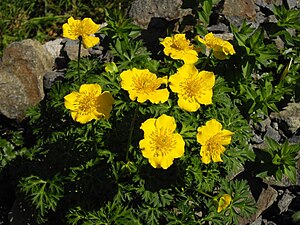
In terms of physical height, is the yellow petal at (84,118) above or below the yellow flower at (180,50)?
below

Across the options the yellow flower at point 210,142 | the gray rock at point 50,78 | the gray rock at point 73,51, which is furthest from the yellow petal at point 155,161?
the gray rock at point 73,51

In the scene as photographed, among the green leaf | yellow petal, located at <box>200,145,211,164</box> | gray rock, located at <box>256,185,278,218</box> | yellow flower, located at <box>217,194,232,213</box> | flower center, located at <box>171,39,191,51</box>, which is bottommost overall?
gray rock, located at <box>256,185,278,218</box>

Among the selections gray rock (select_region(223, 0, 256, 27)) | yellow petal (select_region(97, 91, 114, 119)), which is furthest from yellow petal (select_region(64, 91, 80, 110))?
gray rock (select_region(223, 0, 256, 27))

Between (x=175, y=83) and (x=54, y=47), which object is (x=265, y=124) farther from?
(x=54, y=47)

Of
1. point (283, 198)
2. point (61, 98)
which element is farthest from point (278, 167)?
point (61, 98)

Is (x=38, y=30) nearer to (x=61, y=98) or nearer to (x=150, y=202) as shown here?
(x=61, y=98)

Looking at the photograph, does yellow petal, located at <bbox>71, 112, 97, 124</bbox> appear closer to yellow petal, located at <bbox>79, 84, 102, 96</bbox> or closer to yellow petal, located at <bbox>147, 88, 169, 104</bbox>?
yellow petal, located at <bbox>79, 84, 102, 96</bbox>

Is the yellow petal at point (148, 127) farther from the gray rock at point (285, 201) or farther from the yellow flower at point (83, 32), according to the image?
the gray rock at point (285, 201)
